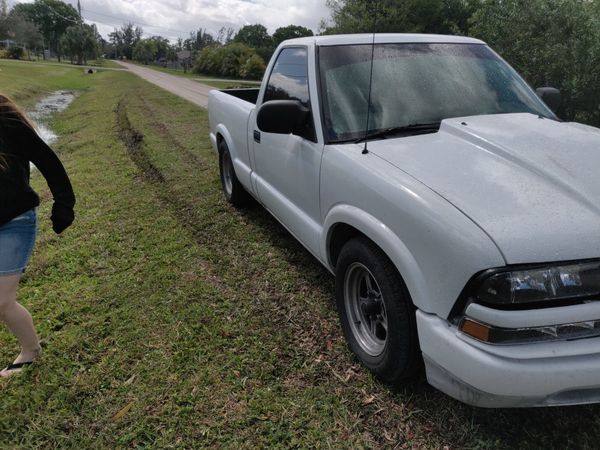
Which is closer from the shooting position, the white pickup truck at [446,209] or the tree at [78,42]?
the white pickup truck at [446,209]

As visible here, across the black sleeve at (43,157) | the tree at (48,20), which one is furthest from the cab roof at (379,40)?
the tree at (48,20)

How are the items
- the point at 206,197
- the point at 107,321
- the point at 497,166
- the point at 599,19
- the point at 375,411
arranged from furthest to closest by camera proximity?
the point at 599,19, the point at 206,197, the point at 107,321, the point at 375,411, the point at 497,166

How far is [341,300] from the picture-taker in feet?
9.45

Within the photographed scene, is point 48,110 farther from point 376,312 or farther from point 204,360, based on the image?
point 376,312

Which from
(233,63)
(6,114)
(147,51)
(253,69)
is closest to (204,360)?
(6,114)

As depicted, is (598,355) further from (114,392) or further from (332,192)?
(114,392)

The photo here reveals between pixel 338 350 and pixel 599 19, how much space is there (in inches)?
297

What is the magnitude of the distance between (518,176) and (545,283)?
1.95 feet

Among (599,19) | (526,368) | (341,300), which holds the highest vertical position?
(599,19)

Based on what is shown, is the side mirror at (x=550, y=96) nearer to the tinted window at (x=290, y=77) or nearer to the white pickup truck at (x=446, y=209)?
the white pickup truck at (x=446, y=209)

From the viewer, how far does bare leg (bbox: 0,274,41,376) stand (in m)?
2.51

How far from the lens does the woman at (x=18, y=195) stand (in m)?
2.36

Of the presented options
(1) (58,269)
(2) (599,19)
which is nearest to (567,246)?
(1) (58,269)

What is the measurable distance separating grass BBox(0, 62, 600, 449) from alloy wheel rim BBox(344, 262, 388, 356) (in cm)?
18
